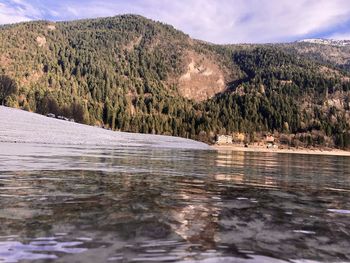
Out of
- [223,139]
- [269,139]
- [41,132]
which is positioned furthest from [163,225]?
[269,139]

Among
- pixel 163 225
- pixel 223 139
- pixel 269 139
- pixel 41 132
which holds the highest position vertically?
pixel 269 139

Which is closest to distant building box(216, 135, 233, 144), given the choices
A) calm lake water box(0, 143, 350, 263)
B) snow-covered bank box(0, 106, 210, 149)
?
snow-covered bank box(0, 106, 210, 149)

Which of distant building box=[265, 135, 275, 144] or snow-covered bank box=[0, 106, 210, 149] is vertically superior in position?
distant building box=[265, 135, 275, 144]

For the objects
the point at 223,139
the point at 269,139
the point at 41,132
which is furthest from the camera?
the point at 269,139

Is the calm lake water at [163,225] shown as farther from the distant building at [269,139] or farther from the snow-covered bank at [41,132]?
the distant building at [269,139]

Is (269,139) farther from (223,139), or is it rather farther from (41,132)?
(41,132)

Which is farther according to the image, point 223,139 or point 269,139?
point 269,139

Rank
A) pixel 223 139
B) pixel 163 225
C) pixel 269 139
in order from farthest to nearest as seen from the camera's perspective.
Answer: pixel 269 139
pixel 223 139
pixel 163 225

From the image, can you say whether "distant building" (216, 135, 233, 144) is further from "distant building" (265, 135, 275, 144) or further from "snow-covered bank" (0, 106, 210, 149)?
"snow-covered bank" (0, 106, 210, 149)

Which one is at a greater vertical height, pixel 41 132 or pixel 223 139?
pixel 223 139

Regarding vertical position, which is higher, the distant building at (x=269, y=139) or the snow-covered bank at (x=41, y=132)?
the distant building at (x=269, y=139)

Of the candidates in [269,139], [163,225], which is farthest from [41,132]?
[269,139]

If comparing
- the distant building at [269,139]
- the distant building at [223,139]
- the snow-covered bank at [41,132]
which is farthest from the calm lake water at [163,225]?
the distant building at [269,139]

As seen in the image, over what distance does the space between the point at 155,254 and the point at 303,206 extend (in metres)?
4.61
